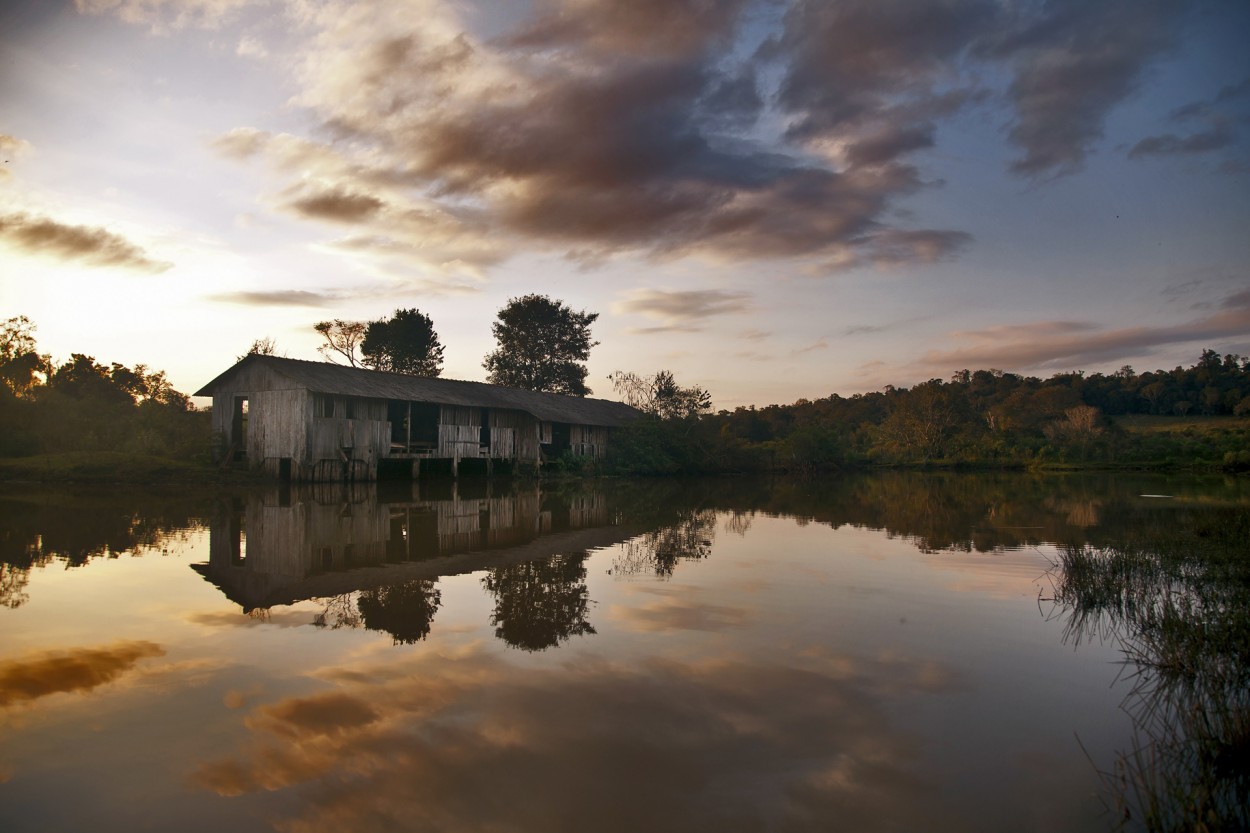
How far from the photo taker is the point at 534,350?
63.9 metres

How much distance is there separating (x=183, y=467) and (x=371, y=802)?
27.4m

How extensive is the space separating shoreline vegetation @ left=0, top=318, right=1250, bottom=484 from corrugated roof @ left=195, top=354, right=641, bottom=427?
2.63 m

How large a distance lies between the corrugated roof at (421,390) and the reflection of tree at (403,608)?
20015 mm

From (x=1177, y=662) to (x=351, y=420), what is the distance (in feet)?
92.5

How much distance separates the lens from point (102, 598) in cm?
898

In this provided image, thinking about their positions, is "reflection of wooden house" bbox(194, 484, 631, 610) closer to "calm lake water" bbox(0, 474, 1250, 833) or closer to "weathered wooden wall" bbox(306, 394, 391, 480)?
"calm lake water" bbox(0, 474, 1250, 833)

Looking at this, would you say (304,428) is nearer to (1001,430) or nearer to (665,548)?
(665,548)

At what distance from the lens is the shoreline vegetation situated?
3055 centimetres

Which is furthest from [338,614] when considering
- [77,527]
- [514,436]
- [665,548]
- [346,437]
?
[514,436]

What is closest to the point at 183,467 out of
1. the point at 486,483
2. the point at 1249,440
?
the point at 486,483

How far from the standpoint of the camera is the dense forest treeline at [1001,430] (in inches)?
1857

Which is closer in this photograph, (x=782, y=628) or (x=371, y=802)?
(x=371, y=802)

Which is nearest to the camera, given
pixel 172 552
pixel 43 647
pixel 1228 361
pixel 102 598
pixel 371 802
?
pixel 371 802

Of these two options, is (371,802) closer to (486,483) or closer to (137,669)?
(137,669)
